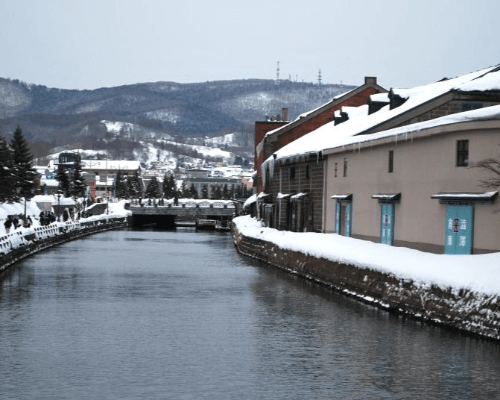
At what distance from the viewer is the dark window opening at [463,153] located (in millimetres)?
32400

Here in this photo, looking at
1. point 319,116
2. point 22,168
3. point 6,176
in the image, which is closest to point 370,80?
point 319,116

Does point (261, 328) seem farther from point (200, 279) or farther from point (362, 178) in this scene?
point (362, 178)

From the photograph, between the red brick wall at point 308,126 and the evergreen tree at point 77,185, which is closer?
the red brick wall at point 308,126

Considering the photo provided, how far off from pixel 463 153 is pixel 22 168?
92.9 m

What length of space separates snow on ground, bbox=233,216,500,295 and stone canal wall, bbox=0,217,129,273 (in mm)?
16363

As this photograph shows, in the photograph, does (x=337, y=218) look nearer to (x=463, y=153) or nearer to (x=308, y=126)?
(x=463, y=153)

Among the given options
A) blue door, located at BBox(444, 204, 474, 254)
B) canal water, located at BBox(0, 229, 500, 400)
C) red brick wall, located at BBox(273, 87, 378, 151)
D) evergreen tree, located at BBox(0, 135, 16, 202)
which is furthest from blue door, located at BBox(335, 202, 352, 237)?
evergreen tree, located at BBox(0, 135, 16, 202)

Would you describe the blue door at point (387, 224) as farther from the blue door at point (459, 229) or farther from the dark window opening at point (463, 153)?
the dark window opening at point (463, 153)

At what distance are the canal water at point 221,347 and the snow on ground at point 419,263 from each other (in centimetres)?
147

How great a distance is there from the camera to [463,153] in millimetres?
32656

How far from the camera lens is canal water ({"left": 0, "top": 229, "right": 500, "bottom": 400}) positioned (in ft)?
51.7

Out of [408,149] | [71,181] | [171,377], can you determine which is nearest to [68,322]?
[171,377]

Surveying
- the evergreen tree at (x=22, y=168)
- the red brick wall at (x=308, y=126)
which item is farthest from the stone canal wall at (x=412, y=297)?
the evergreen tree at (x=22, y=168)

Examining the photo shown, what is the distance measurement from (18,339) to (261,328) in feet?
22.6
